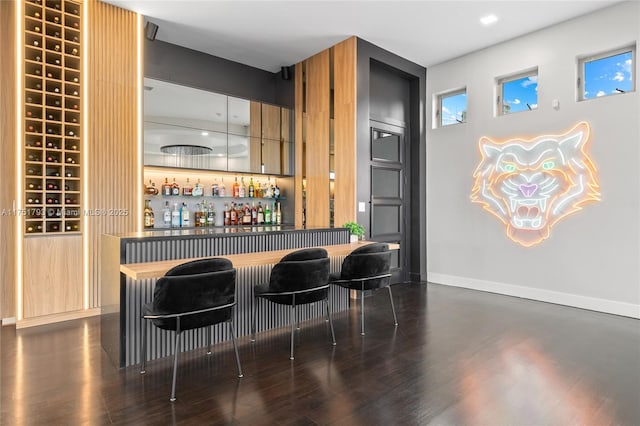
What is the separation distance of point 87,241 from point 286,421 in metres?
3.34

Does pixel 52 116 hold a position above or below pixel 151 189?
above

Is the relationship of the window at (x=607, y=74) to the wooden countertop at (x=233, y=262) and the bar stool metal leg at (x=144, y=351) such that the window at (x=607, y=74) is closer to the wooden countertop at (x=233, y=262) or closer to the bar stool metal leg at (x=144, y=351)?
the wooden countertop at (x=233, y=262)

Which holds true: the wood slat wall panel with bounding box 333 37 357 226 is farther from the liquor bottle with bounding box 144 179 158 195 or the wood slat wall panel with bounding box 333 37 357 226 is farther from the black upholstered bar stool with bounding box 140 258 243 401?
the black upholstered bar stool with bounding box 140 258 243 401

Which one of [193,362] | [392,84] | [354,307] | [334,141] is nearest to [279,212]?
[334,141]

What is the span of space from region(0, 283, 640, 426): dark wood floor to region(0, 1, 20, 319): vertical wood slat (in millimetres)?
491

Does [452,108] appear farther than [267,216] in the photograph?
No

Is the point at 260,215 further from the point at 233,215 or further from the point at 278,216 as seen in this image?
the point at 233,215

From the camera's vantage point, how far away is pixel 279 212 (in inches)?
258

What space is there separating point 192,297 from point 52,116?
10.2ft

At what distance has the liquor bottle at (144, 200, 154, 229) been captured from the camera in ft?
16.6

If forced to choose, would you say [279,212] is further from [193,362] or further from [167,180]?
[193,362]

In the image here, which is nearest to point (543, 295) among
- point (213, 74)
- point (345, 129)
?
point (345, 129)

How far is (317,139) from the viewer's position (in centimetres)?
589

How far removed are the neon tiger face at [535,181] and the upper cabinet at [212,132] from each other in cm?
321
